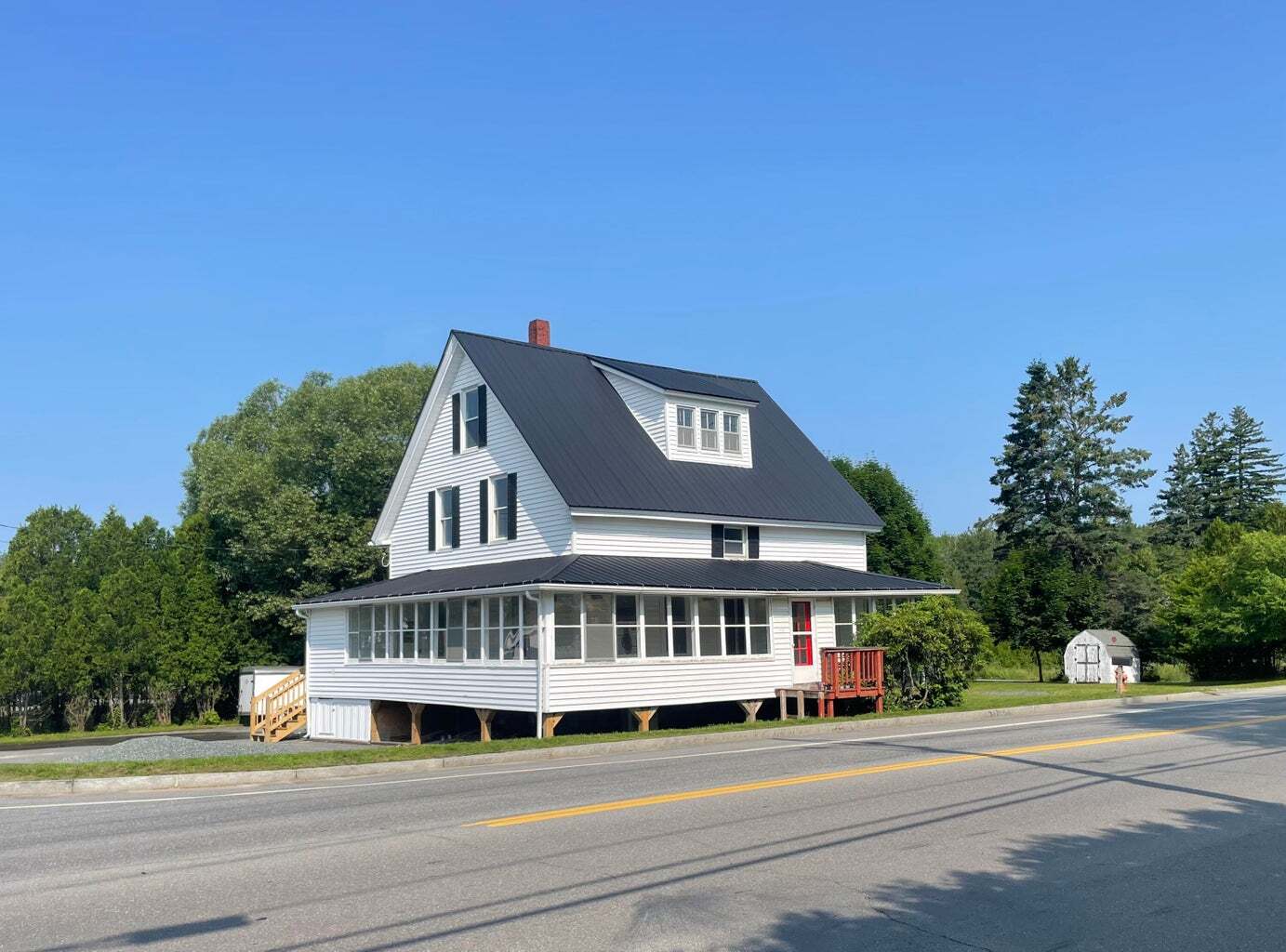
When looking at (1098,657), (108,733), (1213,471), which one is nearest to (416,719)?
(108,733)

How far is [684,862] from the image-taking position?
8.98 meters

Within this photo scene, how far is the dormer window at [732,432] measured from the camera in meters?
34.0

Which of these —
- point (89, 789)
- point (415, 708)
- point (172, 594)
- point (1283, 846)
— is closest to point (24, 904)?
point (89, 789)

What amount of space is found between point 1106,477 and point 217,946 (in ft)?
227

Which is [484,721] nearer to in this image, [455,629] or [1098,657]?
[455,629]

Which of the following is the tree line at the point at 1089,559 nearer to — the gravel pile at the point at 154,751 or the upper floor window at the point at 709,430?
the upper floor window at the point at 709,430

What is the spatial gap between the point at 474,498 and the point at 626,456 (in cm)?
468

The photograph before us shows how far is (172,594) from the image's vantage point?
50.0m

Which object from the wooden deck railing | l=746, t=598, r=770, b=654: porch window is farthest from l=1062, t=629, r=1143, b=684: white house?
l=746, t=598, r=770, b=654: porch window

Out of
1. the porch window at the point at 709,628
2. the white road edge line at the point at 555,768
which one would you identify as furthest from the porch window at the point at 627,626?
the white road edge line at the point at 555,768

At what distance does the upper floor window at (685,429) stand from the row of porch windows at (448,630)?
341 inches

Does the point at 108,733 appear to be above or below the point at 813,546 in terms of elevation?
below

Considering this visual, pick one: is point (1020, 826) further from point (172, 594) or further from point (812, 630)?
point (172, 594)

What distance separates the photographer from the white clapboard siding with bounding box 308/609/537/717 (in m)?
25.6
